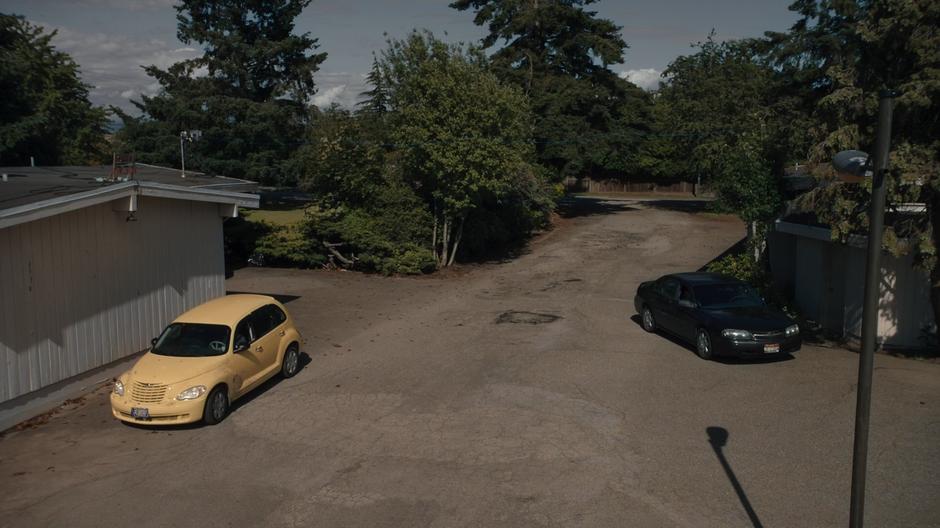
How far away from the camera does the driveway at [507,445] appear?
27.3 ft

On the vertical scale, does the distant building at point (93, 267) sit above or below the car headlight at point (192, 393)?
above

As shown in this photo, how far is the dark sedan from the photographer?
46.2 ft

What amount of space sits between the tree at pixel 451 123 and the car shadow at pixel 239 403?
1168cm

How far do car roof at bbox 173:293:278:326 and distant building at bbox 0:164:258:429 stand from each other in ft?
6.93

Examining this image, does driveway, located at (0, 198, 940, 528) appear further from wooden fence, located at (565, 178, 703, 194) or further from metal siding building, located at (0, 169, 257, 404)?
wooden fence, located at (565, 178, 703, 194)

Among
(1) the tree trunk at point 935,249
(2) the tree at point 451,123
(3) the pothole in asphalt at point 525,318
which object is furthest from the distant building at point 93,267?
(1) the tree trunk at point 935,249

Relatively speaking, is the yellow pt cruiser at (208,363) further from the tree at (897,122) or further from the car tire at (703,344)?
the tree at (897,122)

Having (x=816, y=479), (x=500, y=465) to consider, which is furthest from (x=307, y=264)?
(x=816, y=479)

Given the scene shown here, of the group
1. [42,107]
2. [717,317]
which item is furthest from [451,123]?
[42,107]

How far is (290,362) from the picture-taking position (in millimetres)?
13836

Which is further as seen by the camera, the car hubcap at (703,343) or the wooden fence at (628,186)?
the wooden fence at (628,186)

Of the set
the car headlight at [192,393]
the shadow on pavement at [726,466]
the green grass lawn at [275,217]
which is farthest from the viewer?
the green grass lawn at [275,217]

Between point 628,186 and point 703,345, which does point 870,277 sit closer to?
point 703,345

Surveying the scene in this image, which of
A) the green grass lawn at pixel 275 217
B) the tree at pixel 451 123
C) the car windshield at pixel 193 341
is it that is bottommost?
the car windshield at pixel 193 341
